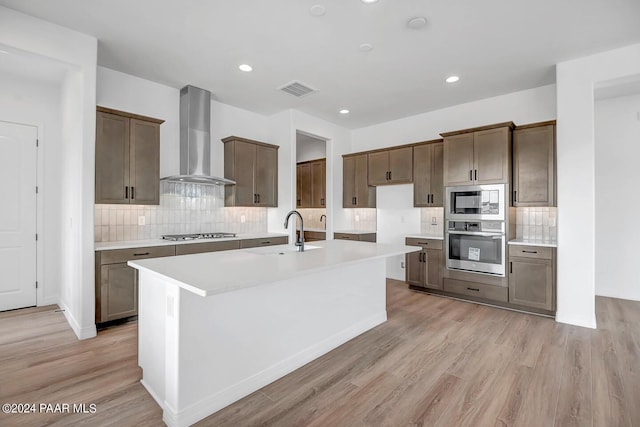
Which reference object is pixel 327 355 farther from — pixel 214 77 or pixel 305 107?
pixel 305 107

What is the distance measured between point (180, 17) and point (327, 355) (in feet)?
10.7

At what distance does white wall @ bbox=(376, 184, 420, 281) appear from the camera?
547 centimetres

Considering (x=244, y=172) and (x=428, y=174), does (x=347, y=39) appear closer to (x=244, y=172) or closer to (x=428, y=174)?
(x=244, y=172)


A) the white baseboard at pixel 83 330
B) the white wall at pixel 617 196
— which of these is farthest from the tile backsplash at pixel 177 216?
the white wall at pixel 617 196

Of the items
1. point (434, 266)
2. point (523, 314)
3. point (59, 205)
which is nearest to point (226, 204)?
point (59, 205)

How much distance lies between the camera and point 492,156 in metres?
4.11

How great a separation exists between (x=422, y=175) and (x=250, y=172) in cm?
280

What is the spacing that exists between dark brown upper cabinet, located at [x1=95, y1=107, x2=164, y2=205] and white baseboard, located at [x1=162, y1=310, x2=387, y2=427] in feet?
8.25

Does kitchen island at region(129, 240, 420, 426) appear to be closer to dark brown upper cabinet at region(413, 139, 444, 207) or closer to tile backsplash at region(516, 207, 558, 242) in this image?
dark brown upper cabinet at region(413, 139, 444, 207)

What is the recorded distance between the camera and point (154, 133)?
3.79 meters

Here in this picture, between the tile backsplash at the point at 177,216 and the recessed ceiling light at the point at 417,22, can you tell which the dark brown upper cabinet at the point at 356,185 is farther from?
the recessed ceiling light at the point at 417,22

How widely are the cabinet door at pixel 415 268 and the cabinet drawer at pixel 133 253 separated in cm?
344

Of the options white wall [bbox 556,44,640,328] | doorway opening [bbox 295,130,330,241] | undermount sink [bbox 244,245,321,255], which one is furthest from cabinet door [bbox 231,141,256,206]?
white wall [bbox 556,44,640,328]

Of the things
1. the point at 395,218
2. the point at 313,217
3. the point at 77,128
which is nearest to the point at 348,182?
the point at 395,218
